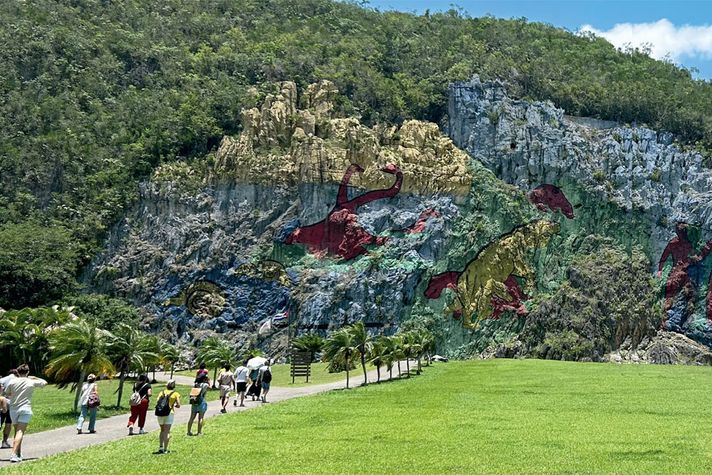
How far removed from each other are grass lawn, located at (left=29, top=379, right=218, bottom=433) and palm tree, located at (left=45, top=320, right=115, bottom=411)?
1350 millimetres

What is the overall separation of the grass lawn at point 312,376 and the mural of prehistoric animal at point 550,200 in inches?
1109

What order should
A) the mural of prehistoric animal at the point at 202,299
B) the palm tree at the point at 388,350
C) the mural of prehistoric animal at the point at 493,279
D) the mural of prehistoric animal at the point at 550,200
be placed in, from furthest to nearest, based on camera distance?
the mural of prehistoric animal at the point at 550,200, the mural of prehistoric animal at the point at 493,279, the mural of prehistoric animal at the point at 202,299, the palm tree at the point at 388,350

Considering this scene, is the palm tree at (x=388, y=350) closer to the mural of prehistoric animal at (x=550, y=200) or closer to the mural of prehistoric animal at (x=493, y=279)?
the mural of prehistoric animal at (x=493, y=279)

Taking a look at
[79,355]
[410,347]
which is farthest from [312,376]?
[79,355]

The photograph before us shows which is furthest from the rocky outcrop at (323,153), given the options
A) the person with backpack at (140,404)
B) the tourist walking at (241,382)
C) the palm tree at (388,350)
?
the person with backpack at (140,404)

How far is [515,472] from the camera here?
16.4 m

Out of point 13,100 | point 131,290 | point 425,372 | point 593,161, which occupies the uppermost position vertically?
point 13,100

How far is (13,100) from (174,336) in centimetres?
3461

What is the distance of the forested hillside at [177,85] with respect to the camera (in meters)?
73.5

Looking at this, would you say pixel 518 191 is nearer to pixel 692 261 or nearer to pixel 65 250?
pixel 692 261

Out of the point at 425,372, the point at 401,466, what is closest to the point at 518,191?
the point at 425,372

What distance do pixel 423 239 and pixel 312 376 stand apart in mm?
22270

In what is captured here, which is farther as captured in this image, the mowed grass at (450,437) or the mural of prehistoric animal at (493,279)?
the mural of prehistoric animal at (493,279)

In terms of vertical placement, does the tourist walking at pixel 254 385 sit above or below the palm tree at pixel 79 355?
below
